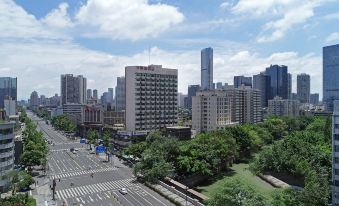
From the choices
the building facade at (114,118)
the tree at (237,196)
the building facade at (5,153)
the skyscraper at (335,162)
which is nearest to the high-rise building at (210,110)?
the building facade at (114,118)

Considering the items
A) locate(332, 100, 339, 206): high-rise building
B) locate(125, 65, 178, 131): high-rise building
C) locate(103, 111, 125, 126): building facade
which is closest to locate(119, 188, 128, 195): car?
locate(332, 100, 339, 206): high-rise building

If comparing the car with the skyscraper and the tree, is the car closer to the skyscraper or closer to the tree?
the tree

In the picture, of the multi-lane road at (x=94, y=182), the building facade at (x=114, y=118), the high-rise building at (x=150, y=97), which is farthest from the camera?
the building facade at (x=114, y=118)

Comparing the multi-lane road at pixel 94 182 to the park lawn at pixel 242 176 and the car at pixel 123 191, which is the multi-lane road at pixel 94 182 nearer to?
the car at pixel 123 191

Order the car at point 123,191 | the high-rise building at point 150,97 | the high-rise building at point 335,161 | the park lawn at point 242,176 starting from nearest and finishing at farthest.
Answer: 1. the high-rise building at point 335,161
2. the car at point 123,191
3. the park lawn at point 242,176
4. the high-rise building at point 150,97

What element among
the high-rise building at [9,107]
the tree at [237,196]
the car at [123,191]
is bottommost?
the car at [123,191]

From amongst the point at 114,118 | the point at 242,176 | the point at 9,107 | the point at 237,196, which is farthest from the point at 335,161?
the point at 9,107

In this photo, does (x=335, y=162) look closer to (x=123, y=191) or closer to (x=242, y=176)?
(x=242, y=176)
